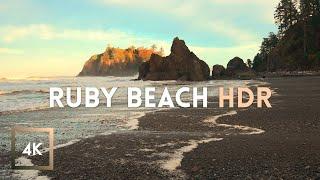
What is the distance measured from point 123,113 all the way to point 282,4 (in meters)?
115

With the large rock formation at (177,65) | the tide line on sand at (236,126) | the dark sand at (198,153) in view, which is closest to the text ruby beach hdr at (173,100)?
the tide line on sand at (236,126)

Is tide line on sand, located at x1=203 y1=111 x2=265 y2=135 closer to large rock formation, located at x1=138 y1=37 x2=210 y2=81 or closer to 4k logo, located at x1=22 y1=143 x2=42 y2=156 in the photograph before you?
4k logo, located at x1=22 y1=143 x2=42 y2=156

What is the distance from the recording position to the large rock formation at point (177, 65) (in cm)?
10624

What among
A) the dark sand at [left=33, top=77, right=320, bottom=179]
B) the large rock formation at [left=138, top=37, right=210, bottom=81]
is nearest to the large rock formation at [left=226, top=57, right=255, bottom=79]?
the large rock formation at [left=138, top=37, right=210, bottom=81]

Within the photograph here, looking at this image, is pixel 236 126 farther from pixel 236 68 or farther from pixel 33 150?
pixel 236 68

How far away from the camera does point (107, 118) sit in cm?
2198

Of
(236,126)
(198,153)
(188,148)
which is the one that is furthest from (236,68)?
(198,153)

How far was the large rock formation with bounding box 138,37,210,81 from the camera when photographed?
106 meters

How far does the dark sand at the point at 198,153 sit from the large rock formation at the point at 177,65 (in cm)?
8691

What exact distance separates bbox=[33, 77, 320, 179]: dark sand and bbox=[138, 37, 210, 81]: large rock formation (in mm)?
86912

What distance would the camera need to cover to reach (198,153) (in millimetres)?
12023

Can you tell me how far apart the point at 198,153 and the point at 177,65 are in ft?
323

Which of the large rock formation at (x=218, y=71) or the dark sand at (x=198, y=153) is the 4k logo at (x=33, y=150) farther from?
the large rock formation at (x=218, y=71)

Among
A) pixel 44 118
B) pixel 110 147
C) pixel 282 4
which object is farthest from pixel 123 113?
pixel 282 4
